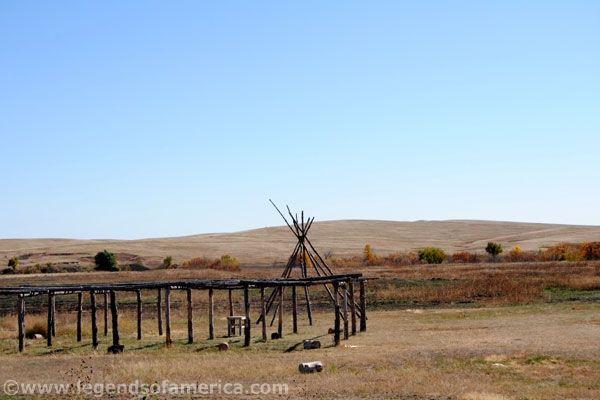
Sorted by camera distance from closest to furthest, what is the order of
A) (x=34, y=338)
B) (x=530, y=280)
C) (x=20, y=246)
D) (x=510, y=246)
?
(x=34, y=338)
(x=530, y=280)
(x=510, y=246)
(x=20, y=246)

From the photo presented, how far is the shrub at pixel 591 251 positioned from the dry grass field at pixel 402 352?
31727 millimetres

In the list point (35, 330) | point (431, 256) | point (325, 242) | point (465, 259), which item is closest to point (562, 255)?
point (465, 259)

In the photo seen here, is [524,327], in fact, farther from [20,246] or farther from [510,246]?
[20,246]

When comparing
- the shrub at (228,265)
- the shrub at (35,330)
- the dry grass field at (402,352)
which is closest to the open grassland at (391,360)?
the dry grass field at (402,352)

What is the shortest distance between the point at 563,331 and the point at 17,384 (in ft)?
50.9

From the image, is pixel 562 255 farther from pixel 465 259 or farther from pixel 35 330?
pixel 35 330

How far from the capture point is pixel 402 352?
20391mm

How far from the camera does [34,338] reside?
2939cm

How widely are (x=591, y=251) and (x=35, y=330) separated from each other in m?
54.7

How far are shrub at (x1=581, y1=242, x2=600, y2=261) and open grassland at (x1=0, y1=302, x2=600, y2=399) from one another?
4303 centimetres

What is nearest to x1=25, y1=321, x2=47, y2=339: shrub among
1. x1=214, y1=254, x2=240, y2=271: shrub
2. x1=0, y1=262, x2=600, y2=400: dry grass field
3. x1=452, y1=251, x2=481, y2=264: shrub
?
x1=0, y1=262, x2=600, y2=400: dry grass field

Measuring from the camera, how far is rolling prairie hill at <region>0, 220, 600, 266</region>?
9294 centimetres

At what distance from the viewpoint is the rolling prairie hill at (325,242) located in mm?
92938

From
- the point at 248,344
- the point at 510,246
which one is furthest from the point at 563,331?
the point at 510,246
